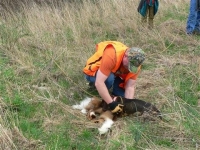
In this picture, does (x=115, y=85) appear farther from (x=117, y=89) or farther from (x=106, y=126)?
(x=106, y=126)

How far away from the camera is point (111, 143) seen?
3.24 metres

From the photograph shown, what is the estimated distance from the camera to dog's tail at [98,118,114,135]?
3.44 m

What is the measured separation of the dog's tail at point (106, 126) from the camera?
11.3 feet

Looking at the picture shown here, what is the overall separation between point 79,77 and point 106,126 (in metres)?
1.35

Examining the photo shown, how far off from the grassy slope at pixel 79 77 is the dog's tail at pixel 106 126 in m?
0.05

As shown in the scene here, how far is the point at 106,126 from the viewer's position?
3.49 metres

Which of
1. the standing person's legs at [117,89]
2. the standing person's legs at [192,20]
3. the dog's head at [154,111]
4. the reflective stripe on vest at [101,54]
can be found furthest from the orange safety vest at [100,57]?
the standing person's legs at [192,20]

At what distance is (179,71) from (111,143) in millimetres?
2066

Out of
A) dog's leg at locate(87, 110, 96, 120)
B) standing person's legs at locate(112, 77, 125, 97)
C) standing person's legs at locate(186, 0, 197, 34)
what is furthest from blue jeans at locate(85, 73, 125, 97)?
standing person's legs at locate(186, 0, 197, 34)

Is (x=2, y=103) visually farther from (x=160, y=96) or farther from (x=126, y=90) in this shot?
→ (x=160, y=96)

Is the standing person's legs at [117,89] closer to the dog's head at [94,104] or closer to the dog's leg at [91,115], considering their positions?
the dog's head at [94,104]

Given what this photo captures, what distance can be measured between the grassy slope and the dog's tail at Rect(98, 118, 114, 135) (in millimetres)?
54

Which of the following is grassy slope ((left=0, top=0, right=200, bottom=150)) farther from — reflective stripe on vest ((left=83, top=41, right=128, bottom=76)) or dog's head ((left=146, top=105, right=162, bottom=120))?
reflective stripe on vest ((left=83, top=41, right=128, bottom=76))

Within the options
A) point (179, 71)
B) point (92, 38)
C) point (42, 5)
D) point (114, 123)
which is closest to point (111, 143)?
point (114, 123)
